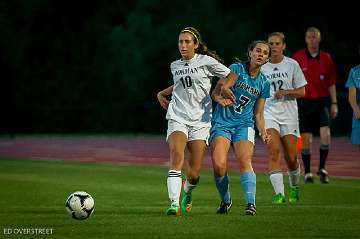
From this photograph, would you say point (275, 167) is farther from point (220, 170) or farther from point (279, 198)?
point (220, 170)

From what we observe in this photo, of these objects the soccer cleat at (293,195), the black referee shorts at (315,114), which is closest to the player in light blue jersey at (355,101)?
the soccer cleat at (293,195)

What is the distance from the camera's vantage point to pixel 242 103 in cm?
1413

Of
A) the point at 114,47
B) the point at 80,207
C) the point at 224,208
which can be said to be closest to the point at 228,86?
the point at 224,208

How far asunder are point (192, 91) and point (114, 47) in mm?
33683

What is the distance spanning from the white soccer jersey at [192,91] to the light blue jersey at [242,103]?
23 cm

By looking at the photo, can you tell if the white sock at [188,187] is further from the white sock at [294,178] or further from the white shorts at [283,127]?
the white shorts at [283,127]

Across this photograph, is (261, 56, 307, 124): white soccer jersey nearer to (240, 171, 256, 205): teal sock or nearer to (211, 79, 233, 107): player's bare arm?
(211, 79, 233, 107): player's bare arm

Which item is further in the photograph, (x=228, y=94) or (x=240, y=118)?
(x=240, y=118)

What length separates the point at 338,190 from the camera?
18.5 meters

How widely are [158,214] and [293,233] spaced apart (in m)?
2.64

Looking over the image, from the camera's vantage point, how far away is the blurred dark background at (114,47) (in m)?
43.0

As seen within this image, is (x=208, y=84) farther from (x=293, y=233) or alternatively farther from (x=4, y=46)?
(x=4, y=46)

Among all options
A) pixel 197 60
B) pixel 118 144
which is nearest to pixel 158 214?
pixel 197 60

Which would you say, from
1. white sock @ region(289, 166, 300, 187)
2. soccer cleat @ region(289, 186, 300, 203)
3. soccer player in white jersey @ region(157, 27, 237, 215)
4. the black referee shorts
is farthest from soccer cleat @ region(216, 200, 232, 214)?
the black referee shorts
